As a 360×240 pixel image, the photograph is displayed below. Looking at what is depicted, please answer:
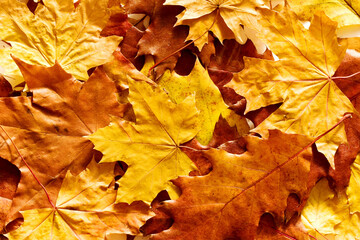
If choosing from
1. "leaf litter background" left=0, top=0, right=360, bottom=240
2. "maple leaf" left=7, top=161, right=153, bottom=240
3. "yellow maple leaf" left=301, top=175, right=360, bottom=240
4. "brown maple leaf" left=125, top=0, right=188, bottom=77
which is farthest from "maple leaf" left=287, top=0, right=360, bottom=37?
"maple leaf" left=7, top=161, right=153, bottom=240

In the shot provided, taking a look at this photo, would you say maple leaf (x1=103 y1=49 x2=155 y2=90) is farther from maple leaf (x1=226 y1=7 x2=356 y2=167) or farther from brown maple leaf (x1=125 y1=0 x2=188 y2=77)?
maple leaf (x1=226 y1=7 x2=356 y2=167)

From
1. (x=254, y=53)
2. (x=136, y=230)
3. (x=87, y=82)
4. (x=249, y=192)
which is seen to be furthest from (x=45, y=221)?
(x=254, y=53)

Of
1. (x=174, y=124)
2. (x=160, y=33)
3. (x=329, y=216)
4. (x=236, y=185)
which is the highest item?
(x=160, y=33)

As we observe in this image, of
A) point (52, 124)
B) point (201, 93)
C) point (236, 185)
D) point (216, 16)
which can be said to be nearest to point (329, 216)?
point (236, 185)

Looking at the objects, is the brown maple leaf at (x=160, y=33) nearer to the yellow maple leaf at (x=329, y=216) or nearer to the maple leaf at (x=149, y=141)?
the maple leaf at (x=149, y=141)

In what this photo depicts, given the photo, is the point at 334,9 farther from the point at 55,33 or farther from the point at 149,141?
the point at 55,33
